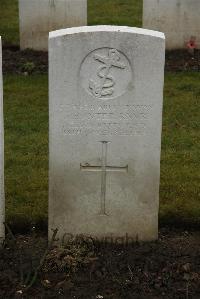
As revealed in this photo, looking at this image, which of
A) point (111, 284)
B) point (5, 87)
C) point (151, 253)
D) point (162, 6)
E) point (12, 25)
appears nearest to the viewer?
point (111, 284)

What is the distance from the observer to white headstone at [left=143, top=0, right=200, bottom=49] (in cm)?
1077

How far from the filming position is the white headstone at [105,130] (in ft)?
16.6

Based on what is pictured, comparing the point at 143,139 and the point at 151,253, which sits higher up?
the point at 143,139

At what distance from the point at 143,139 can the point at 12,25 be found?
7929 millimetres

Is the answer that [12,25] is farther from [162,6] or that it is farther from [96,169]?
[96,169]

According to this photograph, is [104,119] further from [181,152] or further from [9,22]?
[9,22]

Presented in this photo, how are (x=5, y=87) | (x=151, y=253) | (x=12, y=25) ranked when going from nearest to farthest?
→ (x=151, y=253)
(x=5, y=87)
(x=12, y=25)

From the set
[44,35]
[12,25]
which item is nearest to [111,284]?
[44,35]

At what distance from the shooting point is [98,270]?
5.10m

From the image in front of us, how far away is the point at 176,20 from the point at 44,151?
4.35 metres

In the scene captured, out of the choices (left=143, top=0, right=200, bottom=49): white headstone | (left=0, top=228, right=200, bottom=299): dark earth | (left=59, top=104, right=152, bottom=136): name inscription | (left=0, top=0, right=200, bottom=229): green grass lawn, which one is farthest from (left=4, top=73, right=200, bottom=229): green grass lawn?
(left=143, top=0, right=200, bottom=49): white headstone

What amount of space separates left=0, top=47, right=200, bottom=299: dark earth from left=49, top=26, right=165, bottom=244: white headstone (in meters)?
0.19

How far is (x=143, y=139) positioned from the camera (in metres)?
5.24

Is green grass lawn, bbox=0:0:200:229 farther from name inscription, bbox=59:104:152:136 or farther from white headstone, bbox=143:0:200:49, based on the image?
white headstone, bbox=143:0:200:49
